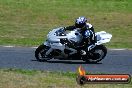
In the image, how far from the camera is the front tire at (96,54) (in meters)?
19.4

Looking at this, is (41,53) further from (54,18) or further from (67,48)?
(54,18)

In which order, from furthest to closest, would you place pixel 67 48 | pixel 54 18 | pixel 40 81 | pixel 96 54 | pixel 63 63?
pixel 54 18 < pixel 67 48 < pixel 96 54 < pixel 63 63 < pixel 40 81

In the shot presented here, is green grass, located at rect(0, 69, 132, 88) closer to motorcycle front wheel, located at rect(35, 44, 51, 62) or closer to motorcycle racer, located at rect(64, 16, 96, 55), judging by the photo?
motorcycle front wheel, located at rect(35, 44, 51, 62)

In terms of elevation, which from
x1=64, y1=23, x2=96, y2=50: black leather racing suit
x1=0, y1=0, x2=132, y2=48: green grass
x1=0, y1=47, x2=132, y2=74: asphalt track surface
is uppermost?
x1=64, y1=23, x2=96, y2=50: black leather racing suit

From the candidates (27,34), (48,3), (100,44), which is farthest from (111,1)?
(100,44)

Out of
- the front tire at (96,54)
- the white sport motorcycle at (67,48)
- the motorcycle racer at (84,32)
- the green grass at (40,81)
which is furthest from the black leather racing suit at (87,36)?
the green grass at (40,81)

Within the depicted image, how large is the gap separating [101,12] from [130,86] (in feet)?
65.4

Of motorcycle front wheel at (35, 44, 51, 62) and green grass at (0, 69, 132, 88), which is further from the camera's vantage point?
motorcycle front wheel at (35, 44, 51, 62)

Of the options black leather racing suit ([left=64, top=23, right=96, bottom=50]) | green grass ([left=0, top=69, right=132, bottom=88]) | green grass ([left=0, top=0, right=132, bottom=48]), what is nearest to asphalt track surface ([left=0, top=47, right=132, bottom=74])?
black leather racing suit ([left=64, top=23, right=96, bottom=50])

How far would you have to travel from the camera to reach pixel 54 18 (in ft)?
104

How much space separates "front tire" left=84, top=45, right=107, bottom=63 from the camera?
19406 mm

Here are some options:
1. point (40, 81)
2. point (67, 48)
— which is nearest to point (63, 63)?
point (67, 48)

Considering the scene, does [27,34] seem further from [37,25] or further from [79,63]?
[79,63]

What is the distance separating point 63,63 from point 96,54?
117cm
